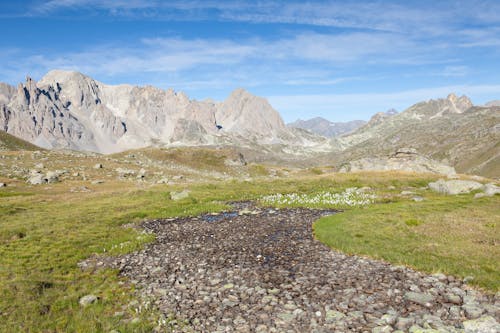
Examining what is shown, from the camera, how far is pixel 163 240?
30.4 m

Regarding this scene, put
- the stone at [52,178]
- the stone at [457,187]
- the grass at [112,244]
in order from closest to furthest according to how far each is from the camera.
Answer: the grass at [112,244] < the stone at [457,187] < the stone at [52,178]

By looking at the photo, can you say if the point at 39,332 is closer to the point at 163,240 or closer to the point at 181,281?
the point at 181,281

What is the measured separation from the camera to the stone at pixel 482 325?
12.6 m

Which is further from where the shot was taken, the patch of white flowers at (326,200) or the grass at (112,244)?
the patch of white flowers at (326,200)

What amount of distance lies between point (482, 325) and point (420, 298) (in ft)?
10.4

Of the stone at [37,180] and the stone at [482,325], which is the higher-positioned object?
the stone at [482,325]

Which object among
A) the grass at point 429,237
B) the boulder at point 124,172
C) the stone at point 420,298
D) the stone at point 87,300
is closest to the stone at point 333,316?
the stone at point 420,298

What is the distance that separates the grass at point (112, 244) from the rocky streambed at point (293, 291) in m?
1.59

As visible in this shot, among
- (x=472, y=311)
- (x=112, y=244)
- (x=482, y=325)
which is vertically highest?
(x=482, y=325)

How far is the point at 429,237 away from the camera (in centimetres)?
2564

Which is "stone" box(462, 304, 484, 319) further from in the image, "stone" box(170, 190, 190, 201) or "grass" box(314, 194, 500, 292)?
"stone" box(170, 190, 190, 201)

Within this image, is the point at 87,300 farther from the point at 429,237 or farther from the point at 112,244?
the point at 429,237

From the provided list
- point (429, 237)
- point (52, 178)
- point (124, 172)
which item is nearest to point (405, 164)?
point (124, 172)

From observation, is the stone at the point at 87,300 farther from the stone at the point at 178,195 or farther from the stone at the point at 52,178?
the stone at the point at 52,178
